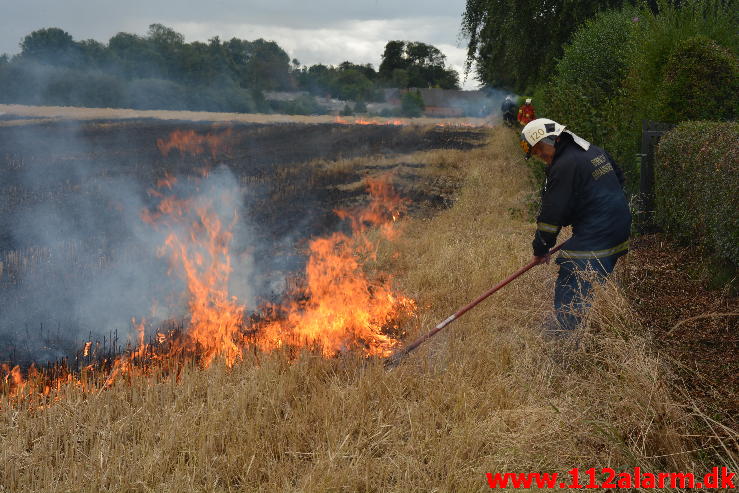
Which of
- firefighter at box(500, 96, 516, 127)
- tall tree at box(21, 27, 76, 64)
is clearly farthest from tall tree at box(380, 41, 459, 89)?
firefighter at box(500, 96, 516, 127)

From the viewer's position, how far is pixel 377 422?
3660 mm

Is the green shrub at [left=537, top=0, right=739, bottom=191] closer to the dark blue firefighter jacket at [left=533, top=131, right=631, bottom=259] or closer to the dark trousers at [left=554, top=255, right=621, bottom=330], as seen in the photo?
the dark blue firefighter jacket at [left=533, top=131, right=631, bottom=259]

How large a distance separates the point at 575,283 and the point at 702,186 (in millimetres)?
1717

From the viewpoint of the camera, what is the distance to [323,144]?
2388cm

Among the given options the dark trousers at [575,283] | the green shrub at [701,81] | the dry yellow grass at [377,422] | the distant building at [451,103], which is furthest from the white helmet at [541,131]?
the distant building at [451,103]

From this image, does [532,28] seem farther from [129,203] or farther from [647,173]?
[129,203]

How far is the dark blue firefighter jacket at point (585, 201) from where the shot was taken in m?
4.58

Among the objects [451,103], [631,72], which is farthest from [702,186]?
[451,103]

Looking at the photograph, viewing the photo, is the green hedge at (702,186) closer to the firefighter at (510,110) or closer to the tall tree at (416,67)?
the firefighter at (510,110)

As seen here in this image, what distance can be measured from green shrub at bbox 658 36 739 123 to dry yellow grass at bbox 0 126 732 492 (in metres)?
3.83

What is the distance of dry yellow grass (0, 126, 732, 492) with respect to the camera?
122 inches

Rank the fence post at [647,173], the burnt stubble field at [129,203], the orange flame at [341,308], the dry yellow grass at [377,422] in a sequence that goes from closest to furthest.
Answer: the dry yellow grass at [377,422] → the orange flame at [341,308] → the burnt stubble field at [129,203] → the fence post at [647,173]

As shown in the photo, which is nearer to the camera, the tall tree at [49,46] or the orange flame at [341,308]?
the orange flame at [341,308]

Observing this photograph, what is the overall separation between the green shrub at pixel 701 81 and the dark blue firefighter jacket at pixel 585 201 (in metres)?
3.13
